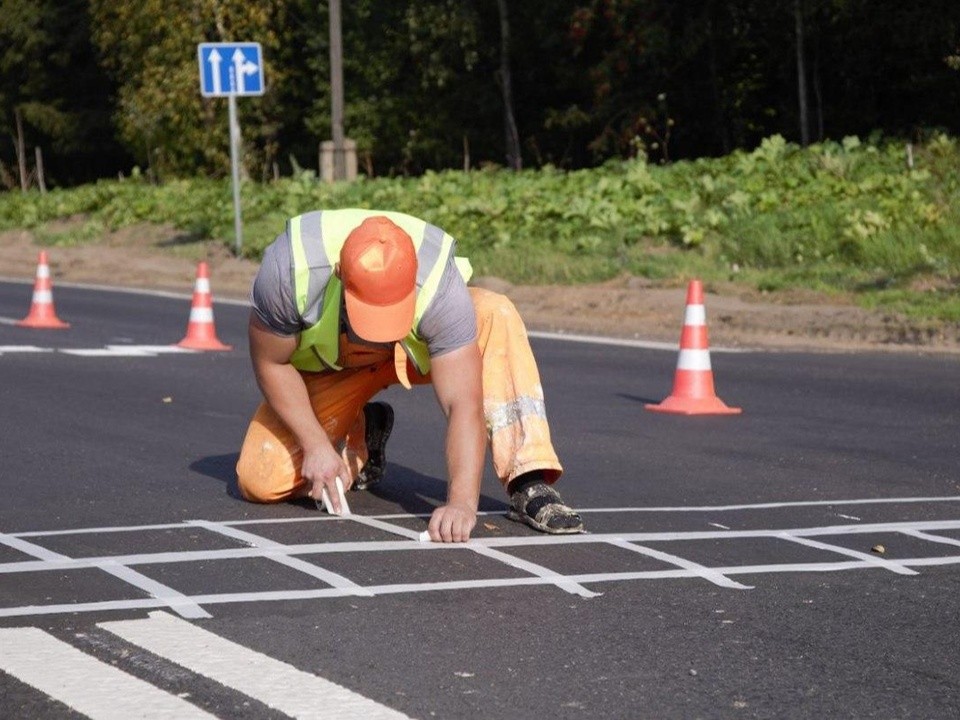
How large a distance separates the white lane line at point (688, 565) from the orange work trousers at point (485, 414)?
49 cm

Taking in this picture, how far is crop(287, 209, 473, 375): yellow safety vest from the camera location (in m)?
7.13

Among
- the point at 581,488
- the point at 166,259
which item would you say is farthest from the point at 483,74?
the point at 581,488

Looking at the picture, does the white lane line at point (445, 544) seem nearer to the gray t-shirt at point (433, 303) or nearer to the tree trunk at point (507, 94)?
the gray t-shirt at point (433, 303)

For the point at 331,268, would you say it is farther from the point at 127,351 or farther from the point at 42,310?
the point at 42,310

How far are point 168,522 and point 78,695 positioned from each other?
2.80 metres

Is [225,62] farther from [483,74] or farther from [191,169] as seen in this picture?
[191,169]

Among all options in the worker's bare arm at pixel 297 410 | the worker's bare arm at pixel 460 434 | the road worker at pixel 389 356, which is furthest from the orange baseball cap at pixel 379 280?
the worker's bare arm at pixel 297 410

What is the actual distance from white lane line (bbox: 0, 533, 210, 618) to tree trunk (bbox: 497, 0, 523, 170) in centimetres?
4229

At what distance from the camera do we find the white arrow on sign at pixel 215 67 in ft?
92.2

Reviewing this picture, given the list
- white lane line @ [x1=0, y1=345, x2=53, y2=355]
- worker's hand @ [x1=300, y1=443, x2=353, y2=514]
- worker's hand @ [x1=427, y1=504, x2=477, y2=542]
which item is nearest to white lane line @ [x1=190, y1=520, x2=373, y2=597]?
worker's hand @ [x1=300, y1=443, x2=353, y2=514]

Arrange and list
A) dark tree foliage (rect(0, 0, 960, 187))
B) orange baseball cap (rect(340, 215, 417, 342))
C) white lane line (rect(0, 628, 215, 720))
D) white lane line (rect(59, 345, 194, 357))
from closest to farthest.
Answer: white lane line (rect(0, 628, 215, 720)) → orange baseball cap (rect(340, 215, 417, 342)) → white lane line (rect(59, 345, 194, 357)) → dark tree foliage (rect(0, 0, 960, 187))

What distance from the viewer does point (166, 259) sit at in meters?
32.7

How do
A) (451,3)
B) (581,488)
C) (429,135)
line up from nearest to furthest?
(581,488)
(451,3)
(429,135)

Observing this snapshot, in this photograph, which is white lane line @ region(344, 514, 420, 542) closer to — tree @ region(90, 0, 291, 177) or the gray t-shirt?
the gray t-shirt
